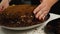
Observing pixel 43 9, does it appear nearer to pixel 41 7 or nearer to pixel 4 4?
pixel 41 7

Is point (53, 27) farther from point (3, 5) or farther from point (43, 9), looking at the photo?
point (3, 5)

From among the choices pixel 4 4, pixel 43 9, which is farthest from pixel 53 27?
pixel 4 4

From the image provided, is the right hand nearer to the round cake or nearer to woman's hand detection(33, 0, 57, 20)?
the round cake

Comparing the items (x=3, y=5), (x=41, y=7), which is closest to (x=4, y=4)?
(x=3, y=5)

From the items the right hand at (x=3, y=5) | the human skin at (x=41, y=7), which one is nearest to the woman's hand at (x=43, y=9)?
the human skin at (x=41, y=7)

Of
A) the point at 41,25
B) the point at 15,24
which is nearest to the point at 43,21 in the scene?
the point at 41,25

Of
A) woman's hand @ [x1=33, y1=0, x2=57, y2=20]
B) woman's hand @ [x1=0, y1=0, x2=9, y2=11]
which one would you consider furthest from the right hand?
woman's hand @ [x1=33, y1=0, x2=57, y2=20]

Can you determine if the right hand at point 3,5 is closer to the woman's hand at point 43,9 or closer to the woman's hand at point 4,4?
the woman's hand at point 4,4
